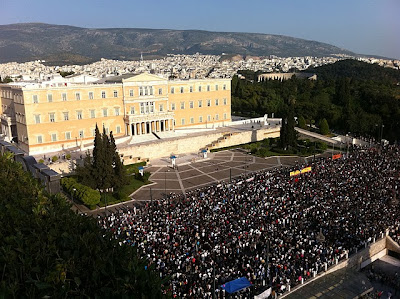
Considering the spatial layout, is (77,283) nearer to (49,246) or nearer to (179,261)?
(49,246)

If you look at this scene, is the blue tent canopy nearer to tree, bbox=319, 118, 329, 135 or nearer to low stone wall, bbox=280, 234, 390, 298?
low stone wall, bbox=280, 234, 390, 298

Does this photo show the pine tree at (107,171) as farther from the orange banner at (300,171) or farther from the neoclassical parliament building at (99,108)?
the orange banner at (300,171)

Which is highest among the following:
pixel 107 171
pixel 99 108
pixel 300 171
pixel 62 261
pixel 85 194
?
pixel 62 261

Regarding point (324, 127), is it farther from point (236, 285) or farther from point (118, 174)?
point (236, 285)

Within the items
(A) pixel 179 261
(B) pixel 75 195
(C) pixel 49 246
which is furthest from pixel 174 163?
(C) pixel 49 246

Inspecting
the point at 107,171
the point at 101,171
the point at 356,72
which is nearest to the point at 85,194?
the point at 101,171

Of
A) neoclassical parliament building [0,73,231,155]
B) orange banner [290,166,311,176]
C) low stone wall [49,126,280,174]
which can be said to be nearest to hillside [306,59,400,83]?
low stone wall [49,126,280,174]

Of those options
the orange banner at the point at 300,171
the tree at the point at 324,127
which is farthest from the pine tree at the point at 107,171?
the tree at the point at 324,127
